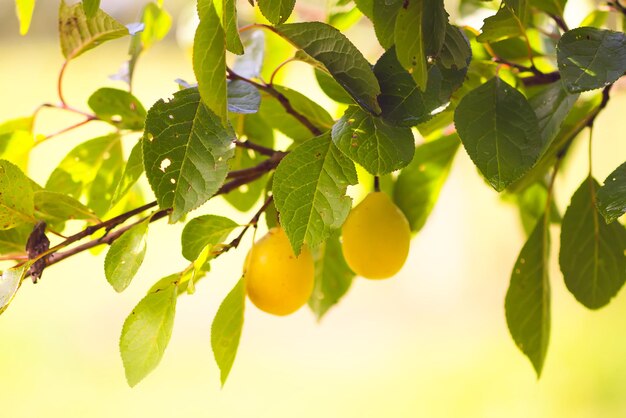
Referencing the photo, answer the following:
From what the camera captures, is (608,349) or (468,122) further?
(608,349)

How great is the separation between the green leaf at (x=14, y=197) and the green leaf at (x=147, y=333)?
0.23 ft

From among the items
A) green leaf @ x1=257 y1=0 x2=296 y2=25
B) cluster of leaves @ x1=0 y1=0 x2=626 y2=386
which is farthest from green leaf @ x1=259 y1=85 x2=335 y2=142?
green leaf @ x1=257 y1=0 x2=296 y2=25

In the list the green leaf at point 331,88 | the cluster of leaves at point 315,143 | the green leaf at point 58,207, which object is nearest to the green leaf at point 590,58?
the cluster of leaves at point 315,143

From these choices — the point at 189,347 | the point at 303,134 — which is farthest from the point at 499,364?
the point at 303,134

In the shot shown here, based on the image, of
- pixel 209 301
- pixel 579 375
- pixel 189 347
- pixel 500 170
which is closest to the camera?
pixel 500 170

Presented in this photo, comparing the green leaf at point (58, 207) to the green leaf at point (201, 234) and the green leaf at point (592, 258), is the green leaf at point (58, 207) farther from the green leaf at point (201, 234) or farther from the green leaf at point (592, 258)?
the green leaf at point (592, 258)

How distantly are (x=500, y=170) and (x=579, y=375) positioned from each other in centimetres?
167

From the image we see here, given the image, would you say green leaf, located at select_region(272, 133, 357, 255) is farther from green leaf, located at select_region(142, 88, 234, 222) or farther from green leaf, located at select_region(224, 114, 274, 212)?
green leaf, located at select_region(224, 114, 274, 212)

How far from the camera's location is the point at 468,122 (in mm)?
329

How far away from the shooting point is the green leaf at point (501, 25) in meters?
0.34

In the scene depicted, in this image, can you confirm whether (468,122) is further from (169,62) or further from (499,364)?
(169,62)

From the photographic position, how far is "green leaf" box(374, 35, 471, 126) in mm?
315

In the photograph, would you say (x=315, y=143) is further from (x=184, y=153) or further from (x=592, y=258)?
(x=592, y=258)

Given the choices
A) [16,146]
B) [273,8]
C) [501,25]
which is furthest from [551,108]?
[16,146]
